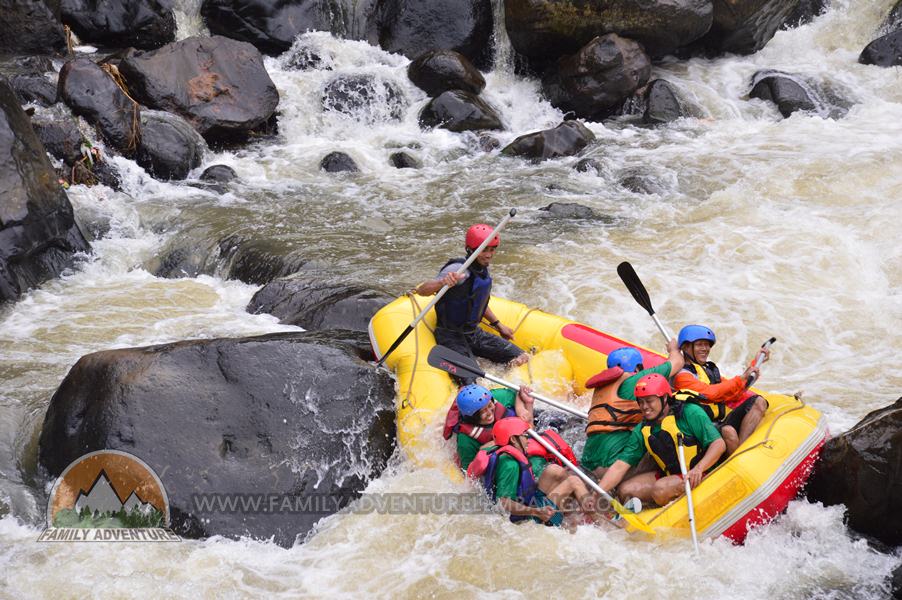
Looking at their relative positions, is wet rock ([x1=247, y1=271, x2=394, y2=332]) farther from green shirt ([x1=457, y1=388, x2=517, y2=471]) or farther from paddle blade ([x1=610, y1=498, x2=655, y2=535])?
paddle blade ([x1=610, y1=498, x2=655, y2=535])

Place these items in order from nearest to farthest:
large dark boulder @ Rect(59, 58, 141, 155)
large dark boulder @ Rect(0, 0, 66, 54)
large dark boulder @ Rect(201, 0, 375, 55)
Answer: large dark boulder @ Rect(59, 58, 141, 155) → large dark boulder @ Rect(0, 0, 66, 54) → large dark boulder @ Rect(201, 0, 375, 55)

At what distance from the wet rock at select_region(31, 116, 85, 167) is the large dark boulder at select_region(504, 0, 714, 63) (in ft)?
23.1

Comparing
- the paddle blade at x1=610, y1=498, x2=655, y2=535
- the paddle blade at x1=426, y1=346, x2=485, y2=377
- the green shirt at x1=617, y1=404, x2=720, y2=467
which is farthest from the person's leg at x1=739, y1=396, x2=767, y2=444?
the paddle blade at x1=426, y1=346, x2=485, y2=377

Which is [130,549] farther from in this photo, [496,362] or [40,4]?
[40,4]

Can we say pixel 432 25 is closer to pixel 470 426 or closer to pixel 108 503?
pixel 470 426

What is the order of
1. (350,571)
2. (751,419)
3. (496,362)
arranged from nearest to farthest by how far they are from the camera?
(350,571), (751,419), (496,362)

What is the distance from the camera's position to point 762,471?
4.57 metres

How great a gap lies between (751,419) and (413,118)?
356 inches

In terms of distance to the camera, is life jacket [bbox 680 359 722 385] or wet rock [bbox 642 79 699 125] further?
wet rock [bbox 642 79 699 125]

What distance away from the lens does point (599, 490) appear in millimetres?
4652

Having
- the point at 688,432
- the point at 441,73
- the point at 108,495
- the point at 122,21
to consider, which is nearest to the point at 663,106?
the point at 441,73

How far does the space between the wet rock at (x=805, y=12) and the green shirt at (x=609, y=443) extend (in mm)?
13220

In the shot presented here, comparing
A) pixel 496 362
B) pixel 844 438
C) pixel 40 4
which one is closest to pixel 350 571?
pixel 496 362

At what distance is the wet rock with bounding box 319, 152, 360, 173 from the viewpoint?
11.6 metres
